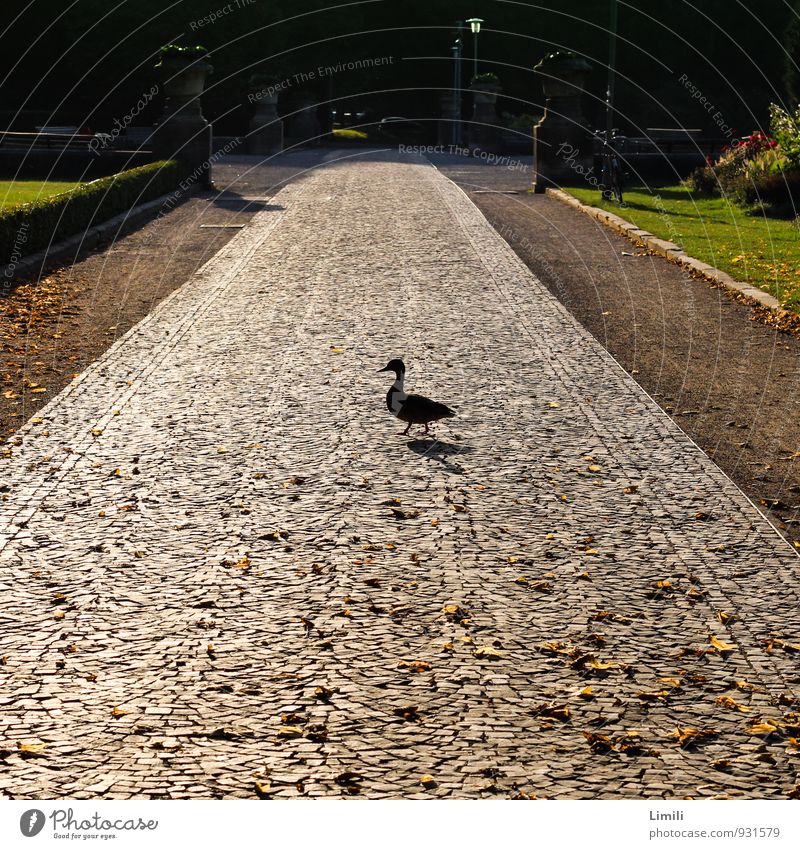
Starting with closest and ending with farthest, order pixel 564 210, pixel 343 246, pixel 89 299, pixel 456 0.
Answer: pixel 89 299, pixel 343 246, pixel 564 210, pixel 456 0

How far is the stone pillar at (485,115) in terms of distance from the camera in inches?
2309

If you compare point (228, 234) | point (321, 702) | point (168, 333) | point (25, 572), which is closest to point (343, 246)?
point (228, 234)

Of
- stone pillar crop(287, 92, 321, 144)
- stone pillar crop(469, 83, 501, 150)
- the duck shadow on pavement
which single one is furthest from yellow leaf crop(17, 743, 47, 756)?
stone pillar crop(287, 92, 321, 144)

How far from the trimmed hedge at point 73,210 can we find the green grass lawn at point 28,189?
6.54ft

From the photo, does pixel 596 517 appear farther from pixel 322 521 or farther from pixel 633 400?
pixel 633 400

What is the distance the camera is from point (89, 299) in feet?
59.6


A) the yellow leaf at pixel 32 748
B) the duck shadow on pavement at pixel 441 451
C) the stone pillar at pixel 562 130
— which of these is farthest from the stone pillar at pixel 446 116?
the yellow leaf at pixel 32 748

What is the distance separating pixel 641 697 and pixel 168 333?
10.6 meters

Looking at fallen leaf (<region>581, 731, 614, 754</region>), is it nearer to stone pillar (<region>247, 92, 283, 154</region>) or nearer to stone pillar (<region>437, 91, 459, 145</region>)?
stone pillar (<region>247, 92, 283, 154</region>)

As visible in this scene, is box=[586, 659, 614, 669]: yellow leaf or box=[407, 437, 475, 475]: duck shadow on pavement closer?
box=[586, 659, 614, 669]: yellow leaf

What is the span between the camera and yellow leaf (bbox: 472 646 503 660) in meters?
6.59

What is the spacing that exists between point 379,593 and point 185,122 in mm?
32198

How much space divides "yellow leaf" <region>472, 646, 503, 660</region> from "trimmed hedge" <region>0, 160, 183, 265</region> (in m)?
A: 15.9

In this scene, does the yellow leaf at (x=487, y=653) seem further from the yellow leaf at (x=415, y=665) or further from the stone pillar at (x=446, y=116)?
the stone pillar at (x=446, y=116)
